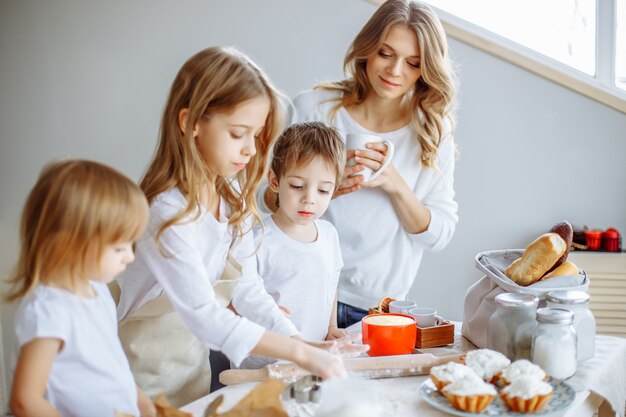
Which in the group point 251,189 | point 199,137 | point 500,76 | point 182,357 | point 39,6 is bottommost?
point 182,357

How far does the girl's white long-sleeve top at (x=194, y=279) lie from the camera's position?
117 centimetres

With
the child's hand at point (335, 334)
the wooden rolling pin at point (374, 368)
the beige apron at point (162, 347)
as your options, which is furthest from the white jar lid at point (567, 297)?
the beige apron at point (162, 347)

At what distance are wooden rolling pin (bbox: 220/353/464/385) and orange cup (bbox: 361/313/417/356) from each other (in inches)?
2.6

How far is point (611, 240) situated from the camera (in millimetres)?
3072

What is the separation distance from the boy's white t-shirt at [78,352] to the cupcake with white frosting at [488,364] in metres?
0.59

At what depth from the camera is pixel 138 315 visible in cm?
133

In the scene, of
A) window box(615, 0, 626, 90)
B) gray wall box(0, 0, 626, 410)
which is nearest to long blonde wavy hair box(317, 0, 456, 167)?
gray wall box(0, 0, 626, 410)

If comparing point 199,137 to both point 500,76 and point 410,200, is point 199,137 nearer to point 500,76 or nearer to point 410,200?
point 410,200

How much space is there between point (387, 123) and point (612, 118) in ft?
5.35

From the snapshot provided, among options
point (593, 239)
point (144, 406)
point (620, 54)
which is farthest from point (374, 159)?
point (620, 54)

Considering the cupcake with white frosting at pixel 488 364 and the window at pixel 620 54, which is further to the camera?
the window at pixel 620 54

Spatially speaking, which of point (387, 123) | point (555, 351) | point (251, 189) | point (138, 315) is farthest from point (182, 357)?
point (387, 123)

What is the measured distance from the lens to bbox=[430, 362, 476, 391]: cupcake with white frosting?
3.88 feet

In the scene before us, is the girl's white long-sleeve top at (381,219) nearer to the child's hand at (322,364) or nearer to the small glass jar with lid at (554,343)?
the small glass jar with lid at (554,343)
